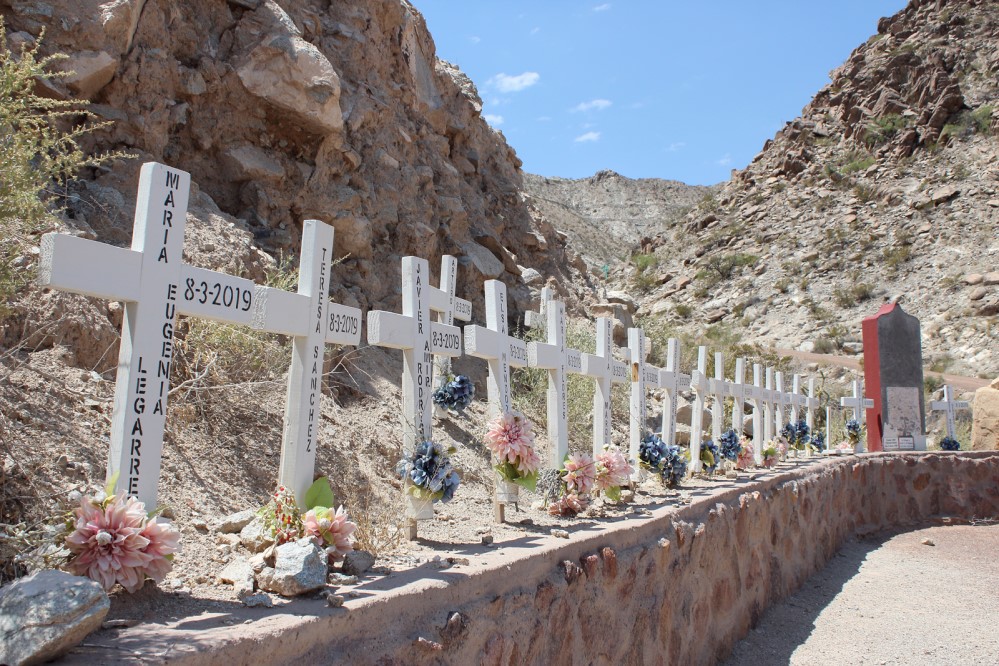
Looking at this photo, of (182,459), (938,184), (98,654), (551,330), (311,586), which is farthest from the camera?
(938,184)

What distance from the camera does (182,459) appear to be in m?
4.28

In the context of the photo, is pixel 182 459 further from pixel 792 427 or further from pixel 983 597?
pixel 792 427

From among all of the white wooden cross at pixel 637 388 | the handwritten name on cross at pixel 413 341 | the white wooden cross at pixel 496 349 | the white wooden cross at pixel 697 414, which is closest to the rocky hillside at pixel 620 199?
the white wooden cross at pixel 697 414

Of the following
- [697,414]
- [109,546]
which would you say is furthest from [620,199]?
[109,546]

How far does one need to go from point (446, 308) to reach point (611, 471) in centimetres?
229

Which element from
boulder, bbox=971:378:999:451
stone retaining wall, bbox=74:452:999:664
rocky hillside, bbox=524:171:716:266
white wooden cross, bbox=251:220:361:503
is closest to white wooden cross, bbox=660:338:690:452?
stone retaining wall, bbox=74:452:999:664

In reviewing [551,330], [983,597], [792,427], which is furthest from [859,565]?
[551,330]

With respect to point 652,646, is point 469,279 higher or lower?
higher

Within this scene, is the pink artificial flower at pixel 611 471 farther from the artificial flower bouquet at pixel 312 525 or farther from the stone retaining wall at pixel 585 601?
the artificial flower bouquet at pixel 312 525

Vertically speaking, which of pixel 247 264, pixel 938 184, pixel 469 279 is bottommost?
pixel 247 264

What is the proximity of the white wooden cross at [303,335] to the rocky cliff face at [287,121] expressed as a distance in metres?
2.58

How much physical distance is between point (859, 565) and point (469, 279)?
5.51 metres

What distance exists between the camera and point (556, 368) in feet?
17.3

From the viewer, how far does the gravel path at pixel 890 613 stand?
5168 millimetres
